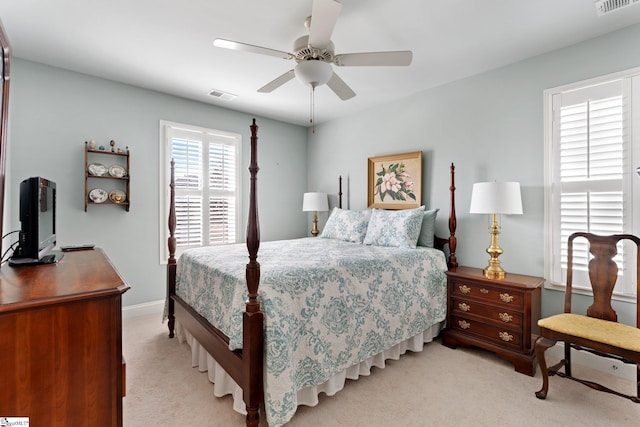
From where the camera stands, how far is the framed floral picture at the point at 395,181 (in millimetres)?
3633

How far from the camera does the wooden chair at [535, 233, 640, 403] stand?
181 centimetres

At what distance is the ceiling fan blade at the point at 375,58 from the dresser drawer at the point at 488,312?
6.91 feet

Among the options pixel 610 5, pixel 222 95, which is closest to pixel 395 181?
pixel 610 5

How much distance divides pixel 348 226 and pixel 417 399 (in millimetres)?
2016

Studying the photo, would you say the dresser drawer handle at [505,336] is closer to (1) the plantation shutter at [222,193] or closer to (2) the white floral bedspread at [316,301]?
(2) the white floral bedspread at [316,301]

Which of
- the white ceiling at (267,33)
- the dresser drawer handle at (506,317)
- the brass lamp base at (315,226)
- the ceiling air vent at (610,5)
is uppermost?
the white ceiling at (267,33)

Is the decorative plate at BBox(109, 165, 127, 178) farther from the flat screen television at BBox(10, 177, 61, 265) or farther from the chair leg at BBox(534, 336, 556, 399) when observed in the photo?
the chair leg at BBox(534, 336, 556, 399)

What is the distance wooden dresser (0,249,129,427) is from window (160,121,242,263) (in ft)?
8.75

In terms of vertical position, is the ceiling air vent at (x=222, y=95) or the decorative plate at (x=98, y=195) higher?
the ceiling air vent at (x=222, y=95)

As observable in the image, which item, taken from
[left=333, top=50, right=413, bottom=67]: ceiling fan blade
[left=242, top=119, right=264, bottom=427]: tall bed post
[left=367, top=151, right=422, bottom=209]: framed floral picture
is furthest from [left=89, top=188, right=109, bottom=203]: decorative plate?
[left=367, top=151, right=422, bottom=209]: framed floral picture

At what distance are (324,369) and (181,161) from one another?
3111mm

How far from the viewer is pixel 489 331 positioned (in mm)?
2613

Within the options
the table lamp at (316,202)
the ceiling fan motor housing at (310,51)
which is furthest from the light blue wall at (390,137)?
the ceiling fan motor housing at (310,51)

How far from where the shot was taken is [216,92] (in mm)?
3652
